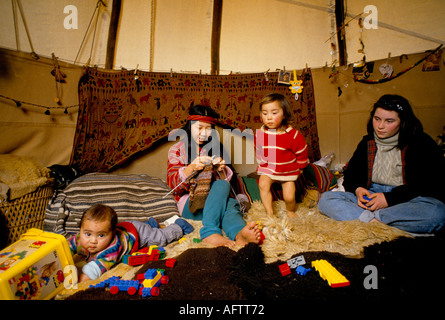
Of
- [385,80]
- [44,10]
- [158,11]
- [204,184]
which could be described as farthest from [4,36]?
[385,80]

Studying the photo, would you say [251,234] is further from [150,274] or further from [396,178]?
[396,178]

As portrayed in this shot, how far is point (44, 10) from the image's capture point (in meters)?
1.83

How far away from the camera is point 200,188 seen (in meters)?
1.48

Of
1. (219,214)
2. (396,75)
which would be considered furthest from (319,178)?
(396,75)

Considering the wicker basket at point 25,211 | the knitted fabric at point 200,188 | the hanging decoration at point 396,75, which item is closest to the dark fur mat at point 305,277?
the knitted fabric at point 200,188

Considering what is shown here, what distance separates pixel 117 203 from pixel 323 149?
1.81 metres

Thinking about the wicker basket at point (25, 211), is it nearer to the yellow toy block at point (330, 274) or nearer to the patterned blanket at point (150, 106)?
the patterned blanket at point (150, 106)

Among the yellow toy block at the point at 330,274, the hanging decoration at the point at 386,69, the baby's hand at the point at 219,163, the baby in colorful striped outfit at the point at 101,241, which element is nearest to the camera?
the yellow toy block at the point at 330,274

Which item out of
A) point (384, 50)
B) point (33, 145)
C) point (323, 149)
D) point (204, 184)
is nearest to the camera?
point (204, 184)

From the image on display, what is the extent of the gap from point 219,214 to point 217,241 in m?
0.19

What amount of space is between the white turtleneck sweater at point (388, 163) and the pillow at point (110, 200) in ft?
4.08

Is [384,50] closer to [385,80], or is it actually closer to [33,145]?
[385,80]

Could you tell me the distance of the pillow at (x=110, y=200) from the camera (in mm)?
1374

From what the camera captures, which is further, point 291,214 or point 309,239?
point 291,214
